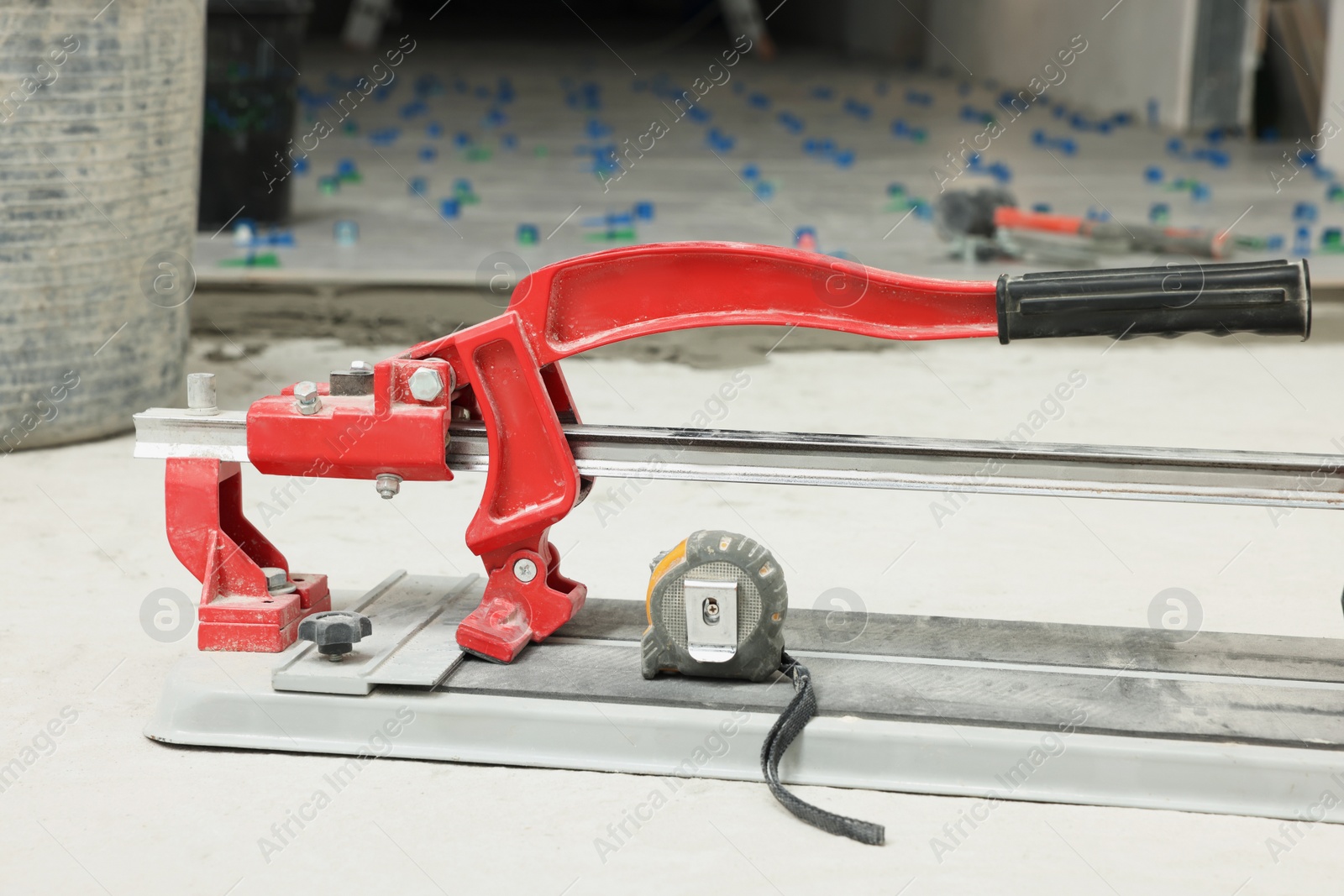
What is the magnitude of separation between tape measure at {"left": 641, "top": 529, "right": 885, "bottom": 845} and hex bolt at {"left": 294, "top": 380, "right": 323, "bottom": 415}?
1.81ft

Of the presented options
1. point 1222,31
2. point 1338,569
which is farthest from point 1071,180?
point 1338,569

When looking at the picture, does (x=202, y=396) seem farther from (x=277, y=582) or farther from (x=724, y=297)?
(x=724, y=297)

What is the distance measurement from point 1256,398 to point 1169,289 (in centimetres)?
237

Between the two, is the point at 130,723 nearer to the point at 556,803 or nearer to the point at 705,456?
the point at 556,803

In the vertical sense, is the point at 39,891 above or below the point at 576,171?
below

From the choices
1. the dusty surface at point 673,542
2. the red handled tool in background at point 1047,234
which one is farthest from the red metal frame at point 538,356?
the red handled tool in background at point 1047,234

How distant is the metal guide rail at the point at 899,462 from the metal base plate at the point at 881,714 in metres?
0.27

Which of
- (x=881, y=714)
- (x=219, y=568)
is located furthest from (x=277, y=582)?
(x=881, y=714)

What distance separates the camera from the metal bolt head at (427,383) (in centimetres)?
215

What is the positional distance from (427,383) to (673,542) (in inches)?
42.2

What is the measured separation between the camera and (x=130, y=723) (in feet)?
7.40

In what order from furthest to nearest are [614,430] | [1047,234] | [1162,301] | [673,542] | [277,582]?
1. [1047,234]
2. [673,542]
3. [277,582]
4. [614,430]
5. [1162,301]

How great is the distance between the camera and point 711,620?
6.93ft

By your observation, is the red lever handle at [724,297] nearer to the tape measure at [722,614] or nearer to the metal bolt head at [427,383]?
the metal bolt head at [427,383]
